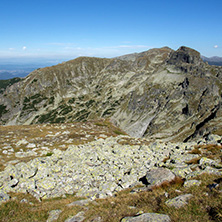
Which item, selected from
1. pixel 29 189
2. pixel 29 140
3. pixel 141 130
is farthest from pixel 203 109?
pixel 29 189

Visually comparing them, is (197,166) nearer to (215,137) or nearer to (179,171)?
(179,171)

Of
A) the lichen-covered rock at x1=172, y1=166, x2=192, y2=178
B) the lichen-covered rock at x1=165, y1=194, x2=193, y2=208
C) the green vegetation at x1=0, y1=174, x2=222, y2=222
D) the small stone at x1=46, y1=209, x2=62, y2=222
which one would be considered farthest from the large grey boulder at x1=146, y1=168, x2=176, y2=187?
the small stone at x1=46, y1=209, x2=62, y2=222

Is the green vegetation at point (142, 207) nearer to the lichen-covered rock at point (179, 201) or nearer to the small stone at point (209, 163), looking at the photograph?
the lichen-covered rock at point (179, 201)

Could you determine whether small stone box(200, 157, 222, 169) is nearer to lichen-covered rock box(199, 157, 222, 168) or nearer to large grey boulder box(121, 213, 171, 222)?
lichen-covered rock box(199, 157, 222, 168)

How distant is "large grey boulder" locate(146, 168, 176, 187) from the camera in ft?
56.4

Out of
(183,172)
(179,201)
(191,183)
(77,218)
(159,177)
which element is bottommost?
(77,218)

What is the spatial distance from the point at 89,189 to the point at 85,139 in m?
26.9

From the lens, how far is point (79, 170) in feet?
77.8

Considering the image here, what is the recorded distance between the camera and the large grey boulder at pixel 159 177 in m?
17.2

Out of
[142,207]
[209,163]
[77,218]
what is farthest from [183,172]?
[77,218]

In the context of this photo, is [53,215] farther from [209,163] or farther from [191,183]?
[209,163]

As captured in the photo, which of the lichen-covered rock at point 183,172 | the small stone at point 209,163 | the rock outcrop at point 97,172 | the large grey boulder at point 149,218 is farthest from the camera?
the small stone at point 209,163

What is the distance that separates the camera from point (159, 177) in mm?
17938

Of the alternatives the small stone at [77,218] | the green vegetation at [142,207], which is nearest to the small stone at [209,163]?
the green vegetation at [142,207]
